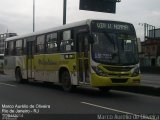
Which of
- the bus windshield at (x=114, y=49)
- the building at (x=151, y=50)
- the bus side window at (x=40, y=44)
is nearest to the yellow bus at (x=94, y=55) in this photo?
the bus windshield at (x=114, y=49)

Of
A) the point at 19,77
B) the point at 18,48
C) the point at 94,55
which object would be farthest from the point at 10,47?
the point at 94,55

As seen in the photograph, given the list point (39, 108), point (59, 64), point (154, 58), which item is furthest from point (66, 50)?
point (154, 58)

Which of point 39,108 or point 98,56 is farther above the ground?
point 98,56

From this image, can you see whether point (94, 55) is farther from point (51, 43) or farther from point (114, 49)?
point (51, 43)

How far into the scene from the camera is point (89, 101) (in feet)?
54.6

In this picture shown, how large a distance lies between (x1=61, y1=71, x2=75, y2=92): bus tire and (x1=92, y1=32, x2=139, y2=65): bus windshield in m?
2.53

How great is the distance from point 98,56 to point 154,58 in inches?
2803

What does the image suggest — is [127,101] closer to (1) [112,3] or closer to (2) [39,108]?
(2) [39,108]

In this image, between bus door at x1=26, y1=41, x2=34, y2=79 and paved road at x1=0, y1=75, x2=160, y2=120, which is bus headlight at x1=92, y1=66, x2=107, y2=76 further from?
bus door at x1=26, y1=41, x2=34, y2=79

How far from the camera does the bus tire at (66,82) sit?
20.3m

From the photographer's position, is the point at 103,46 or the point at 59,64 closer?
the point at 103,46

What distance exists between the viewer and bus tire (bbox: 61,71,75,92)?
66.5ft

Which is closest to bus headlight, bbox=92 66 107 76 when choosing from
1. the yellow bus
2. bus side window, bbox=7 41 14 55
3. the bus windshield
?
the yellow bus

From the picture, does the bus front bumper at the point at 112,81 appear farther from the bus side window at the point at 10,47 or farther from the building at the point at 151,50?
the building at the point at 151,50
